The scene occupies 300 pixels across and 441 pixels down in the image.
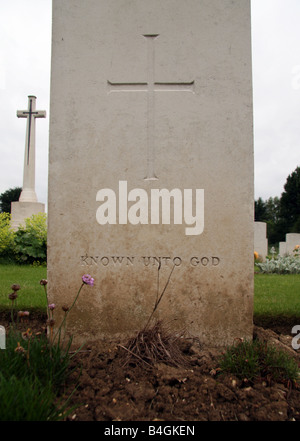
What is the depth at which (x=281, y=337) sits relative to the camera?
291 centimetres

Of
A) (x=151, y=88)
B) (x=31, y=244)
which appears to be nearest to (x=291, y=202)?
(x=31, y=244)

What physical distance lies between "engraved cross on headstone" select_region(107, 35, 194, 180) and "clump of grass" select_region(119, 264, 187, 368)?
1.16 meters

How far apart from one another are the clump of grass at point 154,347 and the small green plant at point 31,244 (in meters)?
6.33

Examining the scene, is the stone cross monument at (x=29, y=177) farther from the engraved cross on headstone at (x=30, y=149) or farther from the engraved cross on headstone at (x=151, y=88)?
the engraved cross on headstone at (x=151, y=88)

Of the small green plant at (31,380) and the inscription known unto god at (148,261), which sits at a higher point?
the inscription known unto god at (148,261)

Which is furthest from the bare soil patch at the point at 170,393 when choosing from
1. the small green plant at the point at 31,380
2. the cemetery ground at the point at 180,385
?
the small green plant at the point at 31,380

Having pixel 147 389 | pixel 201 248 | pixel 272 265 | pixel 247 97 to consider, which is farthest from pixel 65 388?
pixel 272 265

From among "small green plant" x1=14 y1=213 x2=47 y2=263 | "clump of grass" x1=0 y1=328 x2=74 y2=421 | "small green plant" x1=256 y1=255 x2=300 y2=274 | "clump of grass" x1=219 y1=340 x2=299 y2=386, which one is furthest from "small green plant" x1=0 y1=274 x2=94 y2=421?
"small green plant" x1=256 y1=255 x2=300 y2=274

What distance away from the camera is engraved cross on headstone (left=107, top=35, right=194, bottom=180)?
107 inches

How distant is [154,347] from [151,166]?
4.42 feet

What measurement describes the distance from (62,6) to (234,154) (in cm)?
180

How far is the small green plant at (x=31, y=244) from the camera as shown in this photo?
8281 millimetres

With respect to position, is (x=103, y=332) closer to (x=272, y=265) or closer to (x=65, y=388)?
(x=65, y=388)

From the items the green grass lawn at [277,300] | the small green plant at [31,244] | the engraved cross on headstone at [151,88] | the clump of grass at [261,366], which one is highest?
the engraved cross on headstone at [151,88]
